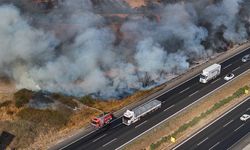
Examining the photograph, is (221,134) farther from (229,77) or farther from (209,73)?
(229,77)

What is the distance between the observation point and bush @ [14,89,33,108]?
7581 centimetres

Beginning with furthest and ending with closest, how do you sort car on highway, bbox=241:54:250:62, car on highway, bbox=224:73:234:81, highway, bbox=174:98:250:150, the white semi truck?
car on highway, bbox=241:54:250:62 → car on highway, bbox=224:73:234:81 → the white semi truck → highway, bbox=174:98:250:150

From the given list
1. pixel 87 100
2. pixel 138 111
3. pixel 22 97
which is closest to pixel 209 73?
pixel 138 111

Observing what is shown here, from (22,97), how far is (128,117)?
19390 mm

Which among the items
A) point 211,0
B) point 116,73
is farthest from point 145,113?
point 211,0

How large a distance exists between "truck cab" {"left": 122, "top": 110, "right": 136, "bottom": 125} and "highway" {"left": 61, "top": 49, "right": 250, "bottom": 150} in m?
0.79

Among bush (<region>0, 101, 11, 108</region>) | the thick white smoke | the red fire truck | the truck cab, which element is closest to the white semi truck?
the truck cab

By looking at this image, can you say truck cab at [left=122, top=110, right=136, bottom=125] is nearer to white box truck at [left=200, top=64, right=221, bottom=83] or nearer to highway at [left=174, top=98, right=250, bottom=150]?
highway at [left=174, top=98, right=250, bottom=150]

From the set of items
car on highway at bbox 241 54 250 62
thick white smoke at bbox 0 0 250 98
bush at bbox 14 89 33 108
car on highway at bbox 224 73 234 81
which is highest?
thick white smoke at bbox 0 0 250 98

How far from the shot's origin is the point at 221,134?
71062 mm

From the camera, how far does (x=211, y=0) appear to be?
11944 cm

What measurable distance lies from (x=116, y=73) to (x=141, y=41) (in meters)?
9.13

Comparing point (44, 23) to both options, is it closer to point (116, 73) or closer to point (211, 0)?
point (116, 73)

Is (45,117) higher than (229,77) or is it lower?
higher
